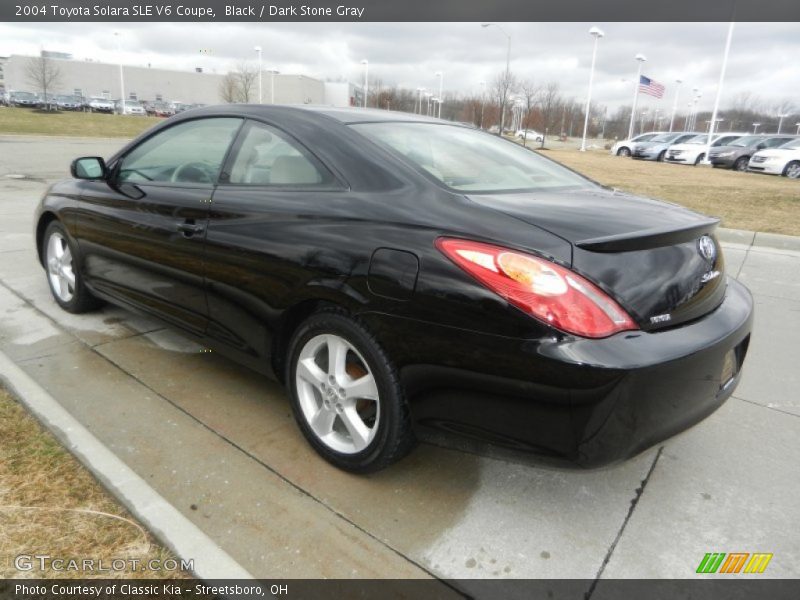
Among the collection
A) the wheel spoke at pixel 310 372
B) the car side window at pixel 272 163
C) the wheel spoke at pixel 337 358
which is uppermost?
the car side window at pixel 272 163

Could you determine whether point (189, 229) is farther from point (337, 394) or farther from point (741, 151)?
point (741, 151)

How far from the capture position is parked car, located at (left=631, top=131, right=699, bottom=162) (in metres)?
27.9

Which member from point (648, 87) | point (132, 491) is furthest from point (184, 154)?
point (648, 87)

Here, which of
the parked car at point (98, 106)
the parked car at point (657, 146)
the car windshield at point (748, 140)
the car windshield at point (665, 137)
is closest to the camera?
the car windshield at point (748, 140)

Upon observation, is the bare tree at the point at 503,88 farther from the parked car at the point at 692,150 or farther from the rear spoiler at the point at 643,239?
the rear spoiler at the point at 643,239

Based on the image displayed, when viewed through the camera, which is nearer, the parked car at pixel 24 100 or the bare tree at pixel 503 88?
the bare tree at pixel 503 88

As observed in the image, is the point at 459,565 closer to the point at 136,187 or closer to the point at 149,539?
the point at 149,539

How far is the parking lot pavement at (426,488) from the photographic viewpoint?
2119mm

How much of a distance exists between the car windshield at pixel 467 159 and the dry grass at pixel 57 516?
175 centimetres

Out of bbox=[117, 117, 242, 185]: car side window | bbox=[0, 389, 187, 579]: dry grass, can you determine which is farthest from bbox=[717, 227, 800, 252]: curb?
bbox=[0, 389, 187, 579]: dry grass

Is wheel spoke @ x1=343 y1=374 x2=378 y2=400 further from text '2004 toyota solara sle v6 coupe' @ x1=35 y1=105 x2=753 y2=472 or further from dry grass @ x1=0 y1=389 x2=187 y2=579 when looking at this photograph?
dry grass @ x1=0 y1=389 x2=187 y2=579

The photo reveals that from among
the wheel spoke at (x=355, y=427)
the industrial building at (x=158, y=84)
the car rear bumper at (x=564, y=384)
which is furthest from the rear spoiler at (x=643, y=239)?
the industrial building at (x=158, y=84)

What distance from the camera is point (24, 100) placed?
58281mm

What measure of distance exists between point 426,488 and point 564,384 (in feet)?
3.04
